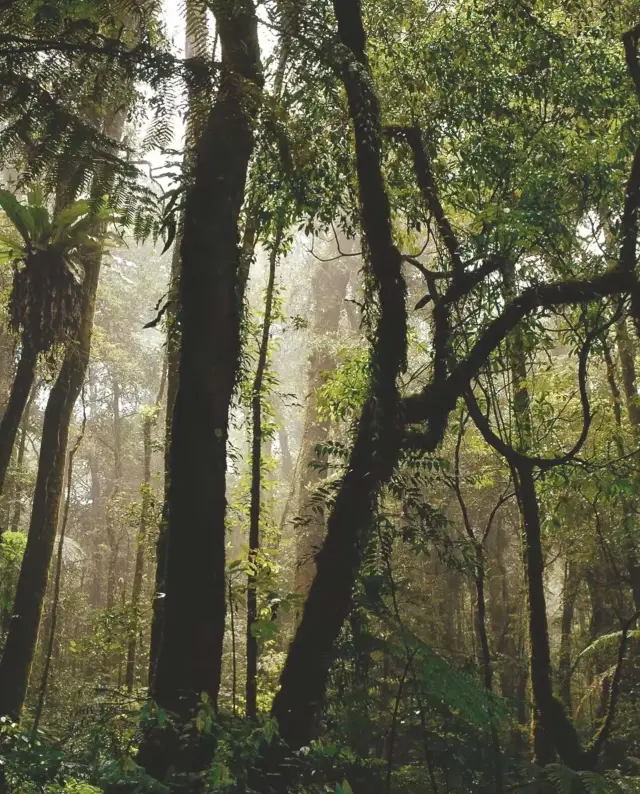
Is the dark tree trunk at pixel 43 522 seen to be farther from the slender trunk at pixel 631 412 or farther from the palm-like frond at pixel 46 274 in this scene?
the slender trunk at pixel 631 412

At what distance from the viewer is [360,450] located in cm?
409

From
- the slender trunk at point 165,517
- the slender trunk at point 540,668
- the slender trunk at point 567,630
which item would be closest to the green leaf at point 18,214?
the slender trunk at point 165,517

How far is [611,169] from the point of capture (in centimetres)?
548

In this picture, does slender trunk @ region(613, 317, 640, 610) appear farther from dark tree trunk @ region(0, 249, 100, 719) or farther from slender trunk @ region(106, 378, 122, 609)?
slender trunk @ region(106, 378, 122, 609)

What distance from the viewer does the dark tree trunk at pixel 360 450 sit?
3672 millimetres

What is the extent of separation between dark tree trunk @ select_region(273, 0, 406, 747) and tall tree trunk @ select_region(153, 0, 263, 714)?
1.97 feet

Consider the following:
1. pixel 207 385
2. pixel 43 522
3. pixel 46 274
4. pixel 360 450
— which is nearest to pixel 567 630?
pixel 43 522

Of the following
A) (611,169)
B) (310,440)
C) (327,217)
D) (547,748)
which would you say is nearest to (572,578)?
(310,440)

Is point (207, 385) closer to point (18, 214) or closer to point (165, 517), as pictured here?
point (165, 517)

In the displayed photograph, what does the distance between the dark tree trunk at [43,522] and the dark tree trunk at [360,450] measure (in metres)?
5.77

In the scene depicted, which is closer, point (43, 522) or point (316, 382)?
point (43, 522)

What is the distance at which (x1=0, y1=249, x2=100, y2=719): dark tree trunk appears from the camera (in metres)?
8.37

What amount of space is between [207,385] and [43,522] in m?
6.73

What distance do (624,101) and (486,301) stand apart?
217 centimetres
